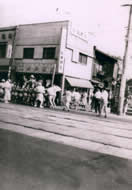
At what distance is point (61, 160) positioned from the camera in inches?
198

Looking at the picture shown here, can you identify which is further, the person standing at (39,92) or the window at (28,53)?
the window at (28,53)

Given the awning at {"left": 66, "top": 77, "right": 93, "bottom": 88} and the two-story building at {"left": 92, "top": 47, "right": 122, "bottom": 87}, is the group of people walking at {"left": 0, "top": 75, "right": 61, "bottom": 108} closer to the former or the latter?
the awning at {"left": 66, "top": 77, "right": 93, "bottom": 88}

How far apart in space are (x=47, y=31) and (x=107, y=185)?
1918 cm

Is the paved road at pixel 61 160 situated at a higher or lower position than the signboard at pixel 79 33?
lower

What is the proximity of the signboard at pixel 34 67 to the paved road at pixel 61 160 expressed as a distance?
1303 centimetres

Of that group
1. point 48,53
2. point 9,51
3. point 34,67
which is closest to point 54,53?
point 48,53

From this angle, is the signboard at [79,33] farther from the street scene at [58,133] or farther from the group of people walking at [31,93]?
the group of people walking at [31,93]

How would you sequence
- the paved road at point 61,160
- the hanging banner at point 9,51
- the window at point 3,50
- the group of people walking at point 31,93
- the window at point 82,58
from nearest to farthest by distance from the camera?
the paved road at point 61,160 < the group of people walking at point 31,93 < the window at point 82,58 < the hanging banner at point 9,51 < the window at point 3,50

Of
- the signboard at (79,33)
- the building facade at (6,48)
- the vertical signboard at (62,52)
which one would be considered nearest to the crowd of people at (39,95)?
the vertical signboard at (62,52)

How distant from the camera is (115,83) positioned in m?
29.0

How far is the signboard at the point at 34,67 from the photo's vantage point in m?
20.8

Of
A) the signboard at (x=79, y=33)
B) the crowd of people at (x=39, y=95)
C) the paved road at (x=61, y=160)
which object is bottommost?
the paved road at (x=61, y=160)

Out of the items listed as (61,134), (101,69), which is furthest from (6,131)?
(101,69)

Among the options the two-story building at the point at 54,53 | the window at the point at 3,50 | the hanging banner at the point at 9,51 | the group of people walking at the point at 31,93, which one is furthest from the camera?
the window at the point at 3,50
